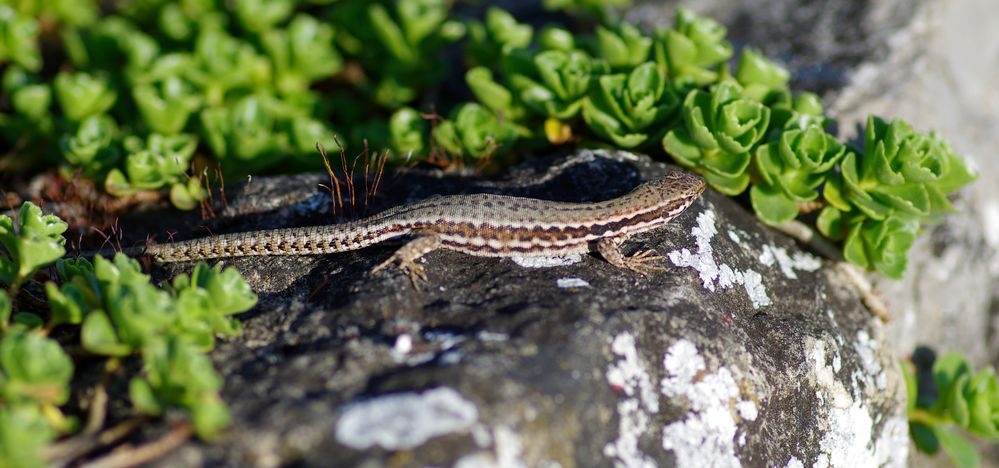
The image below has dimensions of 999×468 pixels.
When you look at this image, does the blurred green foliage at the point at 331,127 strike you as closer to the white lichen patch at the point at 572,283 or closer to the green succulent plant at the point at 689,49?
the green succulent plant at the point at 689,49

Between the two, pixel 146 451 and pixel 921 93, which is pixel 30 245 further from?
pixel 921 93

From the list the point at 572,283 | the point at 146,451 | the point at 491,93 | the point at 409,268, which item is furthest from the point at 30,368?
the point at 491,93

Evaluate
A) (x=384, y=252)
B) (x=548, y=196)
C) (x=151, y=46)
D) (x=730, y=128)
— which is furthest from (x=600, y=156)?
(x=151, y=46)

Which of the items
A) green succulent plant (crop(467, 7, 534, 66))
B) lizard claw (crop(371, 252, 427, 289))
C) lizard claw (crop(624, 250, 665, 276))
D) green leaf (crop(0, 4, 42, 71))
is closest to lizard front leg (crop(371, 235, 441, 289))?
lizard claw (crop(371, 252, 427, 289))

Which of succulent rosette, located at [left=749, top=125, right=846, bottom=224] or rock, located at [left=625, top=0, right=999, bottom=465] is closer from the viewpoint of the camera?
succulent rosette, located at [left=749, top=125, right=846, bottom=224]

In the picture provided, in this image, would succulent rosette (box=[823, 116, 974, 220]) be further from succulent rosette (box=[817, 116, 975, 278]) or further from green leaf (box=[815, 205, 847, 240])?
green leaf (box=[815, 205, 847, 240])

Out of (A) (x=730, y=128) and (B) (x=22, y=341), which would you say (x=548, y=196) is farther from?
(B) (x=22, y=341)
